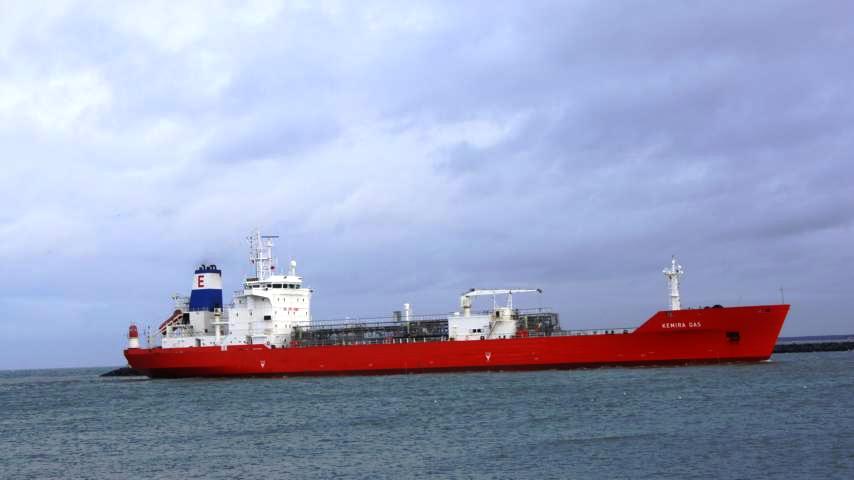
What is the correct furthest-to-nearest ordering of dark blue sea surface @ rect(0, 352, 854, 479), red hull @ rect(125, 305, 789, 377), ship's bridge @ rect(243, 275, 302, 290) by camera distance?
1. ship's bridge @ rect(243, 275, 302, 290)
2. red hull @ rect(125, 305, 789, 377)
3. dark blue sea surface @ rect(0, 352, 854, 479)

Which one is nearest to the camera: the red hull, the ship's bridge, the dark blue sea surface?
the dark blue sea surface

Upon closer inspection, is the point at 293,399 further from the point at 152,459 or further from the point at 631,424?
the point at 631,424

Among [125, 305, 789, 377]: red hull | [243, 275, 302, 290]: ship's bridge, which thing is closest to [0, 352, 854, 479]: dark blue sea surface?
[125, 305, 789, 377]: red hull

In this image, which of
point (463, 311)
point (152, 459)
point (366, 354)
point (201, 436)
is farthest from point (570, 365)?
point (152, 459)

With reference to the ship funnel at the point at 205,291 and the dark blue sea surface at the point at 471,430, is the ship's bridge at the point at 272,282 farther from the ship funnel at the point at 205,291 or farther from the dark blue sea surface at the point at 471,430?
the dark blue sea surface at the point at 471,430

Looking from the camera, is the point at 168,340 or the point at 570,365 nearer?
the point at 570,365

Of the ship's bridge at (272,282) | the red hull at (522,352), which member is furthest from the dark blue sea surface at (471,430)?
the ship's bridge at (272,282)

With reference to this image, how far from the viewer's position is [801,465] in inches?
746

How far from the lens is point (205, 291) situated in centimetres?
4975

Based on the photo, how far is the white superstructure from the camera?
4756 cm

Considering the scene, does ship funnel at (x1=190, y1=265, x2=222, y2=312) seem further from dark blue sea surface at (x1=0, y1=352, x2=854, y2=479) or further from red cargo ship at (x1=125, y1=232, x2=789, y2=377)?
dark blue sea surface at (x1=0, y1=352, x2=854, y2=479)

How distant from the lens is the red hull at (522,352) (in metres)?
39.6

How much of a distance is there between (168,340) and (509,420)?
1088 inches

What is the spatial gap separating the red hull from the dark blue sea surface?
1.17 meters
